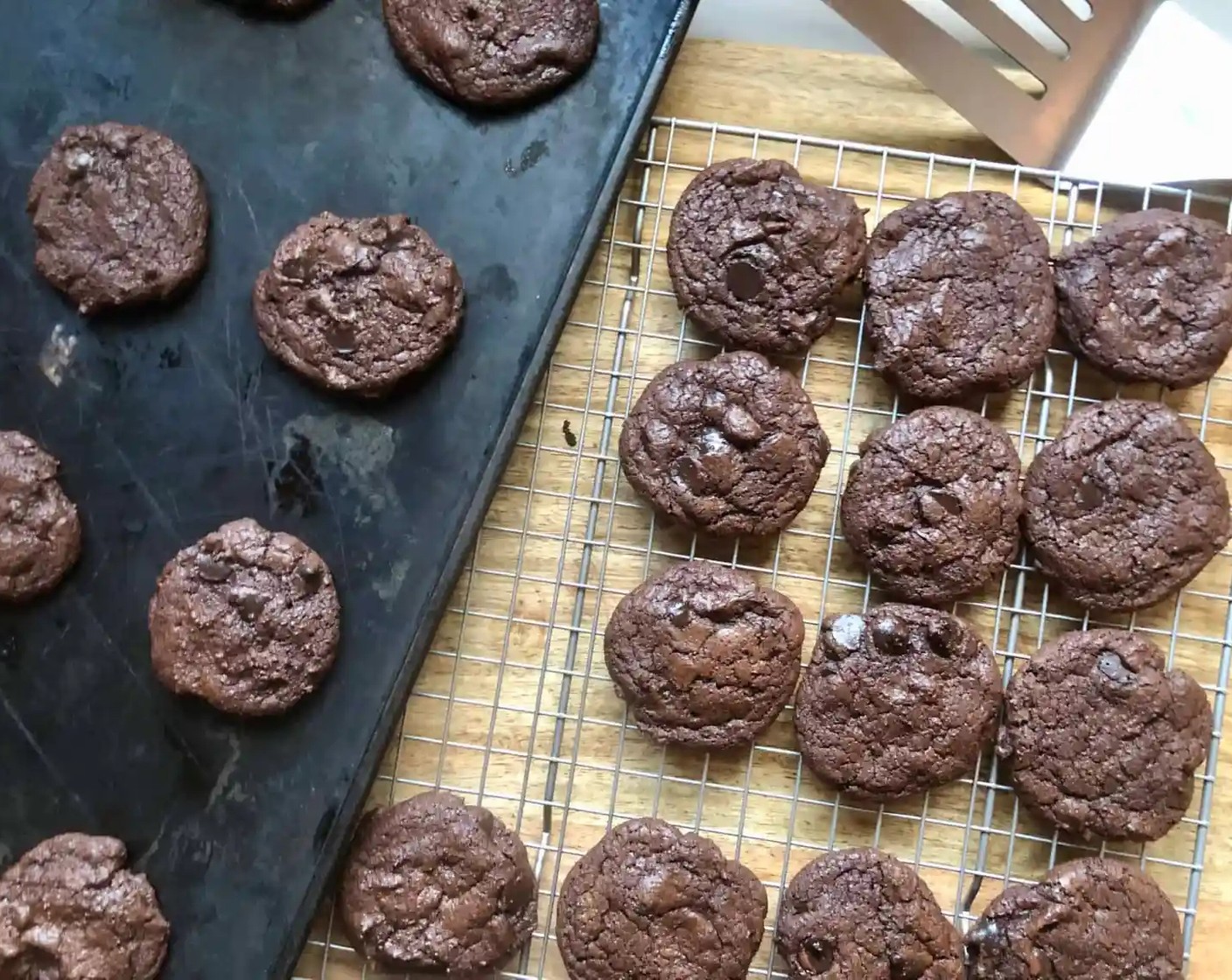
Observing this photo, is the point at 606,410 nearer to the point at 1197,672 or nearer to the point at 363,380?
the point at 363,380

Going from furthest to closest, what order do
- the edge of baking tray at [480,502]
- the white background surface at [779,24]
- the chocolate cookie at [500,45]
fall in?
the white background surface at [779,24] → the chocolate cookie at [500,45] → the edge of baking tray at [480,502]

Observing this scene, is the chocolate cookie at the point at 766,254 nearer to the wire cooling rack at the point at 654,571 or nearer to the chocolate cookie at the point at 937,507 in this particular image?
the wire cooling rack at the point at 654,571

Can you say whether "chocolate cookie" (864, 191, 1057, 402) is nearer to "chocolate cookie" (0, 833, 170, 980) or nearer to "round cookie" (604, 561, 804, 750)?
"round cookie" (604, 561, 804, 750)

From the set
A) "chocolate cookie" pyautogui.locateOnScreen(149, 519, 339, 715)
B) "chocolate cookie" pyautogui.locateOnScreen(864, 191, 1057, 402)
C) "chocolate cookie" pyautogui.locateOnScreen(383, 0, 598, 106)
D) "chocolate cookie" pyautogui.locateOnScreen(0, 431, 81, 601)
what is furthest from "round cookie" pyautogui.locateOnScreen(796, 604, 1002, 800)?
"chocolate cookie" pyautogui.locateOnScreen(0, 431, 81, 601)

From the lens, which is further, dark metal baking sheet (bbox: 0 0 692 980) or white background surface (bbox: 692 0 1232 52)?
white background surface (bbox: 692 0 1232 52)

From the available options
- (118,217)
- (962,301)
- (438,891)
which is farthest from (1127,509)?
(118,217)

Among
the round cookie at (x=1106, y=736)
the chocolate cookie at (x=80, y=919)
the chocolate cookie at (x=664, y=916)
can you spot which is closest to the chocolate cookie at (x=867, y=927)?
the chocolate cookie at (x=664, y=916)

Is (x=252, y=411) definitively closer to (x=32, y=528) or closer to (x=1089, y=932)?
(x=32, y=528)
